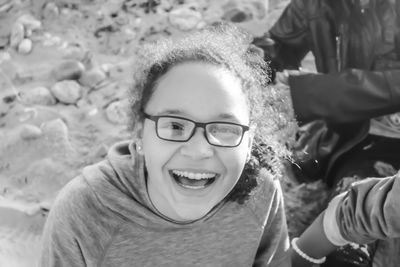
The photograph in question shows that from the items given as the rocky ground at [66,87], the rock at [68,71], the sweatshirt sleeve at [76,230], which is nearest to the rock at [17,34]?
the rocky ground at [66,87]

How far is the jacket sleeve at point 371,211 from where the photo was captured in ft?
3.63

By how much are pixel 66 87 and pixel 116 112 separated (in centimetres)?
24

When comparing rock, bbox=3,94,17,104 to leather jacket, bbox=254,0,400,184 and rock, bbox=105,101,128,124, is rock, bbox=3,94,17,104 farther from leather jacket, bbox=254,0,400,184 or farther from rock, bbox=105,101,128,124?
leather jacket, bbox=254,0,400,184

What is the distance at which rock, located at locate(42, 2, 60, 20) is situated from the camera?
8.64ft

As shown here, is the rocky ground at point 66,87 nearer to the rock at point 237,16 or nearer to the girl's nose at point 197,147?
the rock at point 237,16

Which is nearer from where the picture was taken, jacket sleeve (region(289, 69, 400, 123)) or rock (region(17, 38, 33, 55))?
jacket sleeve (region(289, 69, 400, 123))

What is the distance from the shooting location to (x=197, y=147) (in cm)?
104

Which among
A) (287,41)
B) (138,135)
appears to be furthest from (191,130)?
(287,41)

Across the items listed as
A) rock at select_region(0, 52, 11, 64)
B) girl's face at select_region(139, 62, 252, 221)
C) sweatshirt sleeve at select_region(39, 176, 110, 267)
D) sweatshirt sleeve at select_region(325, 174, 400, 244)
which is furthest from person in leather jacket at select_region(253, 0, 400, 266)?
rock at select_region(0, 52, 11, 64)

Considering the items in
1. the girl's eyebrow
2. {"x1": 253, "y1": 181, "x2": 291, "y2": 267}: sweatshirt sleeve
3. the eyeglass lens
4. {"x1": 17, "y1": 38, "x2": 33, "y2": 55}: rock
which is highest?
the girl's eyebrow

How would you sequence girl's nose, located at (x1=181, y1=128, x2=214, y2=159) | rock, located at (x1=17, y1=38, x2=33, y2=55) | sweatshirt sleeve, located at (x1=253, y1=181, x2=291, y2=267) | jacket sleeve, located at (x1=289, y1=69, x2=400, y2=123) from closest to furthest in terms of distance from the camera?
girl's nose, located at (x1=181, y1=128, x2=214, y2=159) < sweatshirt sleeve, located at (x1=253, y1=181, x2=291, y2=267) < jacket sleeve, located at (x1=289, y1=69, x2=400, y2=123) < rock, located at (x1=17, y1=38, x2=33, y2=55)

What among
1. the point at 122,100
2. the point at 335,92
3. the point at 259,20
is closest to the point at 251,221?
the point at 335,92

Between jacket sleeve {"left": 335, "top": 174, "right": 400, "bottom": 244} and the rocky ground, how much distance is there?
531mm

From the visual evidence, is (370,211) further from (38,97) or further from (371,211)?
(38,97)
